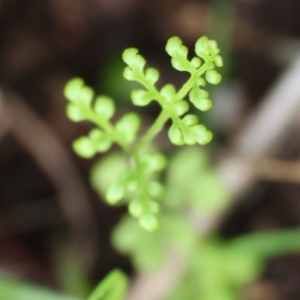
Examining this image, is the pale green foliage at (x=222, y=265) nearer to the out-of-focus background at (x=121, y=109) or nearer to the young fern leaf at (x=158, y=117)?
the out-of-focus background at (x=121, y=109)

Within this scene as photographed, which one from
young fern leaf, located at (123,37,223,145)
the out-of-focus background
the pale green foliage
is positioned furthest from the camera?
the out-of-focus background

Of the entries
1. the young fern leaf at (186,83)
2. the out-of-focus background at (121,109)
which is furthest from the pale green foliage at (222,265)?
the young fern leaf at (186,83)

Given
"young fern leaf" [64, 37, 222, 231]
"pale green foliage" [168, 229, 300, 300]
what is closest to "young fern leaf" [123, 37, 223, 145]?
"young fern leaf" [64, 37, 222, 231]

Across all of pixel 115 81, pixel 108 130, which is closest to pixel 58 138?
pixel 115 81

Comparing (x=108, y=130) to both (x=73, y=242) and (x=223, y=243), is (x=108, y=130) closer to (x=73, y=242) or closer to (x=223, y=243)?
(x=223, y=243)

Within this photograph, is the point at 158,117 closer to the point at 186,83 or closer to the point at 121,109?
the point at 186,83

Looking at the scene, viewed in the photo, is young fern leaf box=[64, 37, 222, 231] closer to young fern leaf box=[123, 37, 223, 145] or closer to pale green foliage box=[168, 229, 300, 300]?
young fern leaf box=[123, 37, 223, 145]

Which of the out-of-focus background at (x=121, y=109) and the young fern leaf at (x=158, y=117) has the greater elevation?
the out-of-focus background at (x=121, y=109)

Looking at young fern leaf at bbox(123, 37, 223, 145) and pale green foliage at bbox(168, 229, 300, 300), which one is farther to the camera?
pale green foliage at bbox(168, 229, 300, 300)
